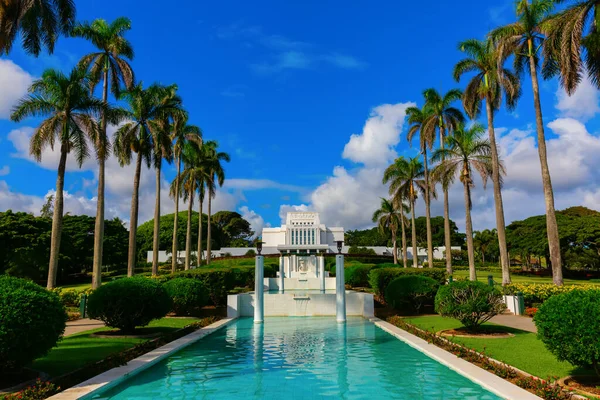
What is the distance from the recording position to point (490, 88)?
27359mm

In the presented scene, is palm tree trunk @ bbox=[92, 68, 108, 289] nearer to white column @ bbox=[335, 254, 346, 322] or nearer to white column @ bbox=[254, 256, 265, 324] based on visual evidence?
white column @ bbox=[254, 256, 265, 324]

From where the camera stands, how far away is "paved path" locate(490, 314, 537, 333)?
14.3 metres

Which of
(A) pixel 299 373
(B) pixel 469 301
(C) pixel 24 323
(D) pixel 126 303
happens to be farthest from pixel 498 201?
(C) pixel 24 323

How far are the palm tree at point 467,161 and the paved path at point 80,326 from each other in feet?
76.3

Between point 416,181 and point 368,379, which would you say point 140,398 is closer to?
point 368,379

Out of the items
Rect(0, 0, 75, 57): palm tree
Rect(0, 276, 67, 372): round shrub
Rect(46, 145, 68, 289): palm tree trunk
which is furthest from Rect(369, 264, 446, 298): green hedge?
Rect(0, 0, 75, 57): palm tree

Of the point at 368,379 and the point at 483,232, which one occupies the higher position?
the point at 483,232

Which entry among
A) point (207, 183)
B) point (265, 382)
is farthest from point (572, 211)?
point (265, 382)

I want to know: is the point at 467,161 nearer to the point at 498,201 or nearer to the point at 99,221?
the point at 498,201

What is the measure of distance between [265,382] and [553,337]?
16.9ft

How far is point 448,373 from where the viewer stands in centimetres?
867

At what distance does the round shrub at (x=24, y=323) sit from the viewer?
6980mm

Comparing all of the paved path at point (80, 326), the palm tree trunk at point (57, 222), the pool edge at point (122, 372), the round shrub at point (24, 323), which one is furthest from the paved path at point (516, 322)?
the palm tree trunk at point (57, 222)

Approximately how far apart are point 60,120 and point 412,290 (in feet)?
65.7
